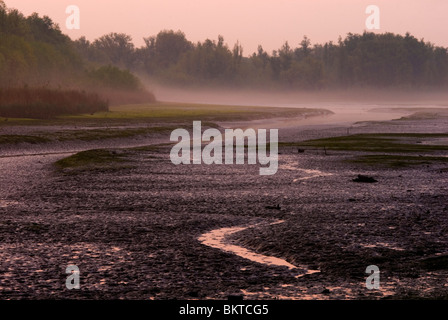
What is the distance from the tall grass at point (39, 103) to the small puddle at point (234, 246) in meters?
35.1

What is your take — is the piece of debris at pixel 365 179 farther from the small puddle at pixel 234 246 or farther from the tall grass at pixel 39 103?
the tall grass at pixel 39 103

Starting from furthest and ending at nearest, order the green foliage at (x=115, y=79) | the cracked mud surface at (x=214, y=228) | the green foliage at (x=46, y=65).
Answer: the green foliage at (x=115, y=79)
the green foliage at (x=46, y=65)
the cracked mud surface at (x=214, y=228)

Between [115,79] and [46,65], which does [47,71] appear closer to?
[46,65]

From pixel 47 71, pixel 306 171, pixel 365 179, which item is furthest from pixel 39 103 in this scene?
pixel 47 71

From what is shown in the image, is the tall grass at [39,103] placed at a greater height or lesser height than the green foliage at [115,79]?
lesser

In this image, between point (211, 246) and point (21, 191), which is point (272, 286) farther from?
point (21, 191)

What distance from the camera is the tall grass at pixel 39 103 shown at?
4338 centimetres

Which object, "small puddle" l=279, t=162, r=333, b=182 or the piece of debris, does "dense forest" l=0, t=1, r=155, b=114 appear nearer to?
"small puddle" l=279, t=162, r=333, b=182

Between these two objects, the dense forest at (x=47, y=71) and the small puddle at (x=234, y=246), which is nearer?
the small puddle at (x=234, y=246)

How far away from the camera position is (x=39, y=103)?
4531 cm

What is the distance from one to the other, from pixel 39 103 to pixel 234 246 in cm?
3853

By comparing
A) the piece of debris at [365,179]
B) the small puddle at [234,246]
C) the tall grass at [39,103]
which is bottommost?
the small puddle at [234,246]

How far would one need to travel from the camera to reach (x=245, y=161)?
2145 cm

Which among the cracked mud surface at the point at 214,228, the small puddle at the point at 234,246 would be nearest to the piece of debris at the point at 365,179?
the cracked mud surface at the point at 214,228
